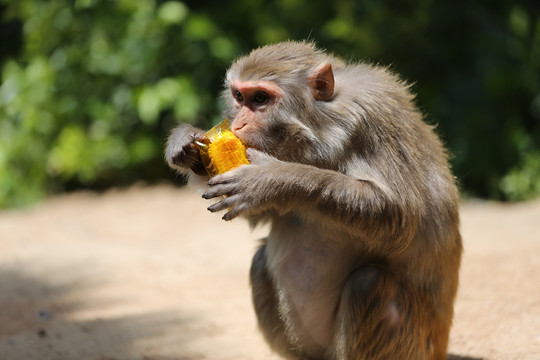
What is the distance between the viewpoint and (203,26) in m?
10.5

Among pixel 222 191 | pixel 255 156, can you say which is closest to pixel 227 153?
pixel 255 156

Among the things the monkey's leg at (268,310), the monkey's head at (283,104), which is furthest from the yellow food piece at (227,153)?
the monkey's leg at (268,310)

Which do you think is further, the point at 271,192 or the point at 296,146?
the point at 296,146

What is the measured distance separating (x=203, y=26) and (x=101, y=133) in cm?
240

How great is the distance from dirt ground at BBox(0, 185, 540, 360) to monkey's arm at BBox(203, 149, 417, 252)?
1.29 meters

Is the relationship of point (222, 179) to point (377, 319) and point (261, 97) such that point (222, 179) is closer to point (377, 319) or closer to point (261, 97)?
point (261, 97)

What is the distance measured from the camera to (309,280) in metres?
4.16

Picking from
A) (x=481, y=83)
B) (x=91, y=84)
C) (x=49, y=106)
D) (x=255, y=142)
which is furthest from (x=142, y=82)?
(x=255, y=142)

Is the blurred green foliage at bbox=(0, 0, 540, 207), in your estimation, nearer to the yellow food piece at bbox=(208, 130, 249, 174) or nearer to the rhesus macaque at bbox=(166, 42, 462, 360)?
the rhesus macaque at bbox=(166, 42, 462, 360)

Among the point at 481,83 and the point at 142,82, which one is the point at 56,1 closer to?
the point at 142,82

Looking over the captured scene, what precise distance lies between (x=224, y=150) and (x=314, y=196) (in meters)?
0.59

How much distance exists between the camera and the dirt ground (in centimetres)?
479

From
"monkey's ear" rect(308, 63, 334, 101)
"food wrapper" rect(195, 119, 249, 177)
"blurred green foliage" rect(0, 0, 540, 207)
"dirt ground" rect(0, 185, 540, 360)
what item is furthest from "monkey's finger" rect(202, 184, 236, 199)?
"blurred green foliage" rect(0, 0, 540, 207)

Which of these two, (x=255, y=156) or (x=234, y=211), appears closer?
(x=234, y=211)
